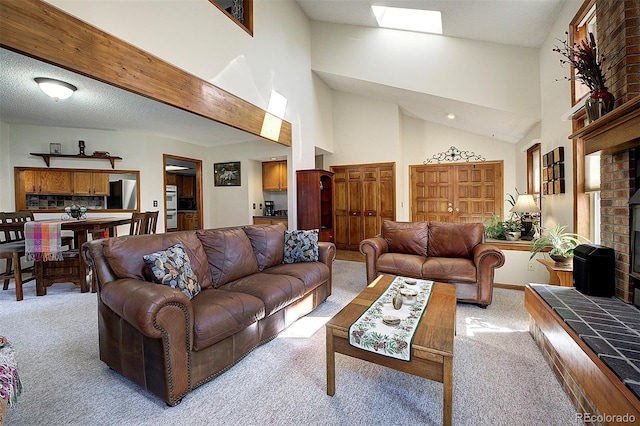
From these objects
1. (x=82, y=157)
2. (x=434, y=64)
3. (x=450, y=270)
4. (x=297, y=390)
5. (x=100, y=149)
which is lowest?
(x=297, y=390)

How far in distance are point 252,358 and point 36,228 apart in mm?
3207

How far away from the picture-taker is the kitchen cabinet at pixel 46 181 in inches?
180

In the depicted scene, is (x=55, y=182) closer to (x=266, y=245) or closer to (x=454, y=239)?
(x=266, y=245)

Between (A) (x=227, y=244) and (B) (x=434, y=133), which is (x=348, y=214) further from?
(A) (x=227, y=244)

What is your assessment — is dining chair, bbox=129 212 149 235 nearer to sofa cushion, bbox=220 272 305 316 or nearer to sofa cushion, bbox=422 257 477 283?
sofa cushion, bbox=220 272 305 316

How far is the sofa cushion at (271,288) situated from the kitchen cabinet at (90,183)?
4.07 m

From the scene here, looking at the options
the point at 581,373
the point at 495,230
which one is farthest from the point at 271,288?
the point at 495,230

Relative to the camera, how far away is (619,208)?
7.04 feet

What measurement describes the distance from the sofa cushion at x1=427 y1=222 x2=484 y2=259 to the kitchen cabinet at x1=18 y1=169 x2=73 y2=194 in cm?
596

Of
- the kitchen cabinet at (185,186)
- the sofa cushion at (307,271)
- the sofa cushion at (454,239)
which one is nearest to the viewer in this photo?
the sofa cushion at (307,271)

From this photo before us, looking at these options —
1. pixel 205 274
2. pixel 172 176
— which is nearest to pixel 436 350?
pixel 205 274

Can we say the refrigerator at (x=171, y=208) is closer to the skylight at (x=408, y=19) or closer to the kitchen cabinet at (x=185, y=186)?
the kitchen cabinet at (x=185, y=186)

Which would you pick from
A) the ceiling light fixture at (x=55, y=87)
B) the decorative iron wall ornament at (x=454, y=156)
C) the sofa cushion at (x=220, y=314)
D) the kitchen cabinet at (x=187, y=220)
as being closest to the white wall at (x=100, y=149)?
the kitchen cabinet at (x=187, y=220)

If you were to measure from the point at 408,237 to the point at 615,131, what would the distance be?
2261 millimetres
